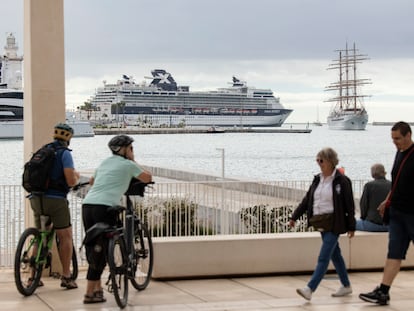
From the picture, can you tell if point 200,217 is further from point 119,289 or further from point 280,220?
point 119,289

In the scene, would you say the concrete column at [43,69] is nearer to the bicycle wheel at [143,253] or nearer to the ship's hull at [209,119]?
the bicycle wheel at [143,253]

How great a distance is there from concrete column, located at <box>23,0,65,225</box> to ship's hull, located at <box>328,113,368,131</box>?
15092cm

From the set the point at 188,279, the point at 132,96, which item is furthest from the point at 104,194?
the point at 132,96

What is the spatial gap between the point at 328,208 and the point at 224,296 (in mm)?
1473

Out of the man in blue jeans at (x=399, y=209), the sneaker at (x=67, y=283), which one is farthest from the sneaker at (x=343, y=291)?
the sneaker at (x=67, y=283)

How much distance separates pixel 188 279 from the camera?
9.70 meters

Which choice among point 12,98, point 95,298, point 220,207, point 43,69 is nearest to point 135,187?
point 95,298

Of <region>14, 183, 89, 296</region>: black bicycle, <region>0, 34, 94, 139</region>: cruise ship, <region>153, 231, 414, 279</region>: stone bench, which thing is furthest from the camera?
<region>0, 34, 94, 139</region>: cruise ship

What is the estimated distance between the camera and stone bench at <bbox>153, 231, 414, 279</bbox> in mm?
9641

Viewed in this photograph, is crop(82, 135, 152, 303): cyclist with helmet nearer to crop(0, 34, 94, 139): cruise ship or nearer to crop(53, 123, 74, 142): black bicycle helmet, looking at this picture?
crop(53, 123, 74, 142): black bicycle helmet

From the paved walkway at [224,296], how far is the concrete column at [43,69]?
1811 mm

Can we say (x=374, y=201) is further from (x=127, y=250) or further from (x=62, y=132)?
(x=62, y=132)

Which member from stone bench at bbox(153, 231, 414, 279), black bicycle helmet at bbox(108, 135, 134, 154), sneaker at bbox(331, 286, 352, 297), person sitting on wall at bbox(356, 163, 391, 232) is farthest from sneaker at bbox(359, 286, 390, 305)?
black bicycle helmet at bbox(108, 135, 134, 154)

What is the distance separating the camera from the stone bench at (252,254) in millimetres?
9641
